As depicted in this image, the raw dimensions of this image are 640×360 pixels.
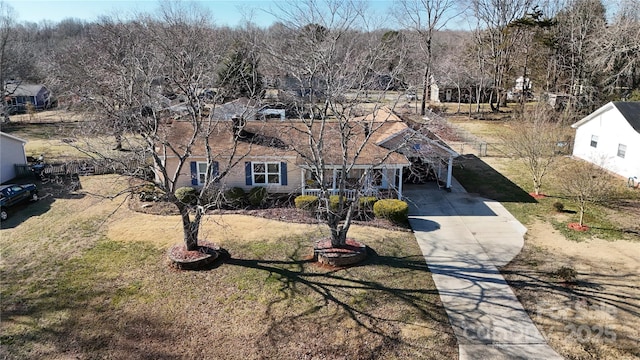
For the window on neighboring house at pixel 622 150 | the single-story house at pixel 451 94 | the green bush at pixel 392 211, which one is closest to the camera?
the green bush at pixel 392 211

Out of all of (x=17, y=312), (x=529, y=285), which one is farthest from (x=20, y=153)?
(x=529, y=285)

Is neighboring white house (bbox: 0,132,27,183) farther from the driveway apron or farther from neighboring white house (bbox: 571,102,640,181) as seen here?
neighboring white house (bbox: 571,102,640,181)

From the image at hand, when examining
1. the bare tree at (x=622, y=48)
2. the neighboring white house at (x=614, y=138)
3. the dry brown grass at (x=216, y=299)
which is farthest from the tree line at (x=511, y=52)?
the dry brown grass at (x=216, y=299)

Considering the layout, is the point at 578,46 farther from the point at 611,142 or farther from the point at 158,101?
the point at 158,101

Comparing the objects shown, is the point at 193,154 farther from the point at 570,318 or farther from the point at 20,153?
the point at 570,318

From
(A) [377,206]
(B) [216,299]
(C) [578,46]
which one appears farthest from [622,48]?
(B) [216,299]

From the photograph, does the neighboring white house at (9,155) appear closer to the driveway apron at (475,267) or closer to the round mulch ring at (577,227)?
the driveway apron at (475,267)

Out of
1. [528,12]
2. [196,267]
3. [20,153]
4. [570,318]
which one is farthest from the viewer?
[528,12]
